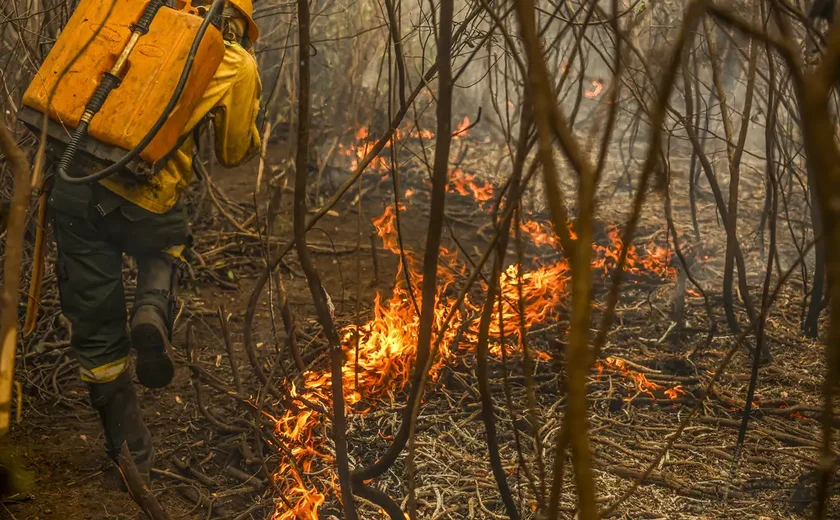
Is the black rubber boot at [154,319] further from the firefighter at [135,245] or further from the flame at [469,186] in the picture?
the flame at [469,186]

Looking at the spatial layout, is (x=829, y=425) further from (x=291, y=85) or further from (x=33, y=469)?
(x=291, y=85)

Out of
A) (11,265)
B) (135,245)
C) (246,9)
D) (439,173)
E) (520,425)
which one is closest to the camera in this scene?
(11,265)

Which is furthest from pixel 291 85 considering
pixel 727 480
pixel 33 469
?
pixel 727 480

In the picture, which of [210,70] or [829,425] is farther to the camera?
[210,70]

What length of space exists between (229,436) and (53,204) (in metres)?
1.26

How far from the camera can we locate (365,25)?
650 centimetres

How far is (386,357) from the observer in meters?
3.40

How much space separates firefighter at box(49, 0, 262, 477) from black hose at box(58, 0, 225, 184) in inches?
10.2

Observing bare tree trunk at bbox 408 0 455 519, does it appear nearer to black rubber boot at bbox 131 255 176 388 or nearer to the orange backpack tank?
the orange backpack tank

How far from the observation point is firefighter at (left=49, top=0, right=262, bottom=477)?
2734mm

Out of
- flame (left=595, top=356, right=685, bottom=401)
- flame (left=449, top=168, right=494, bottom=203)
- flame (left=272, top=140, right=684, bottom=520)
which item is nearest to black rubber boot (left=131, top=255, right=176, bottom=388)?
flame (left=272, top=140, right=684, bottom=520)

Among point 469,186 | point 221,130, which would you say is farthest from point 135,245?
point 469,186

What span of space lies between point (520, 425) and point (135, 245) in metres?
1.74

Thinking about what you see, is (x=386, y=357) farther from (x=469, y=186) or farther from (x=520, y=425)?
(x=469, y=186)
